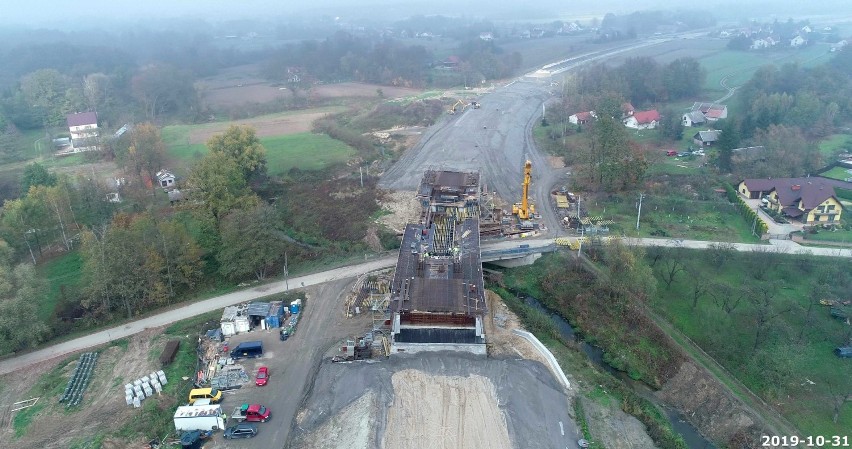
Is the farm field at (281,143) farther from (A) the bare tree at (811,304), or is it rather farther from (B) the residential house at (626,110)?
(A) the bare tree at (811,304)

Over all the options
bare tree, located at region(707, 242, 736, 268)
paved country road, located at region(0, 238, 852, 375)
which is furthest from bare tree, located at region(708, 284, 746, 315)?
paved country road, located at region(0, 238, 852, 375)

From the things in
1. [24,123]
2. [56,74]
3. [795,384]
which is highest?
[56,74]

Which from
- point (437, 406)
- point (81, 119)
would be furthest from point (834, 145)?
point (81, 119)

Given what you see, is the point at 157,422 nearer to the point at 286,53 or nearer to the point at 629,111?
the point at 629,111

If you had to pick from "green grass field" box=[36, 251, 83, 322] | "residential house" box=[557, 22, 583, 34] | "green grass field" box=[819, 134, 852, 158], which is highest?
"residential house" box=[557, 22, 583, 34]

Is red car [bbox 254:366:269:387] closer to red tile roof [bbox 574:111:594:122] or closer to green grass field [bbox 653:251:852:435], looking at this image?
green grass field [bbox 653:251:852:435]

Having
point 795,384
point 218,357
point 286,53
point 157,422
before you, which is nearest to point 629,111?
point 795,384
